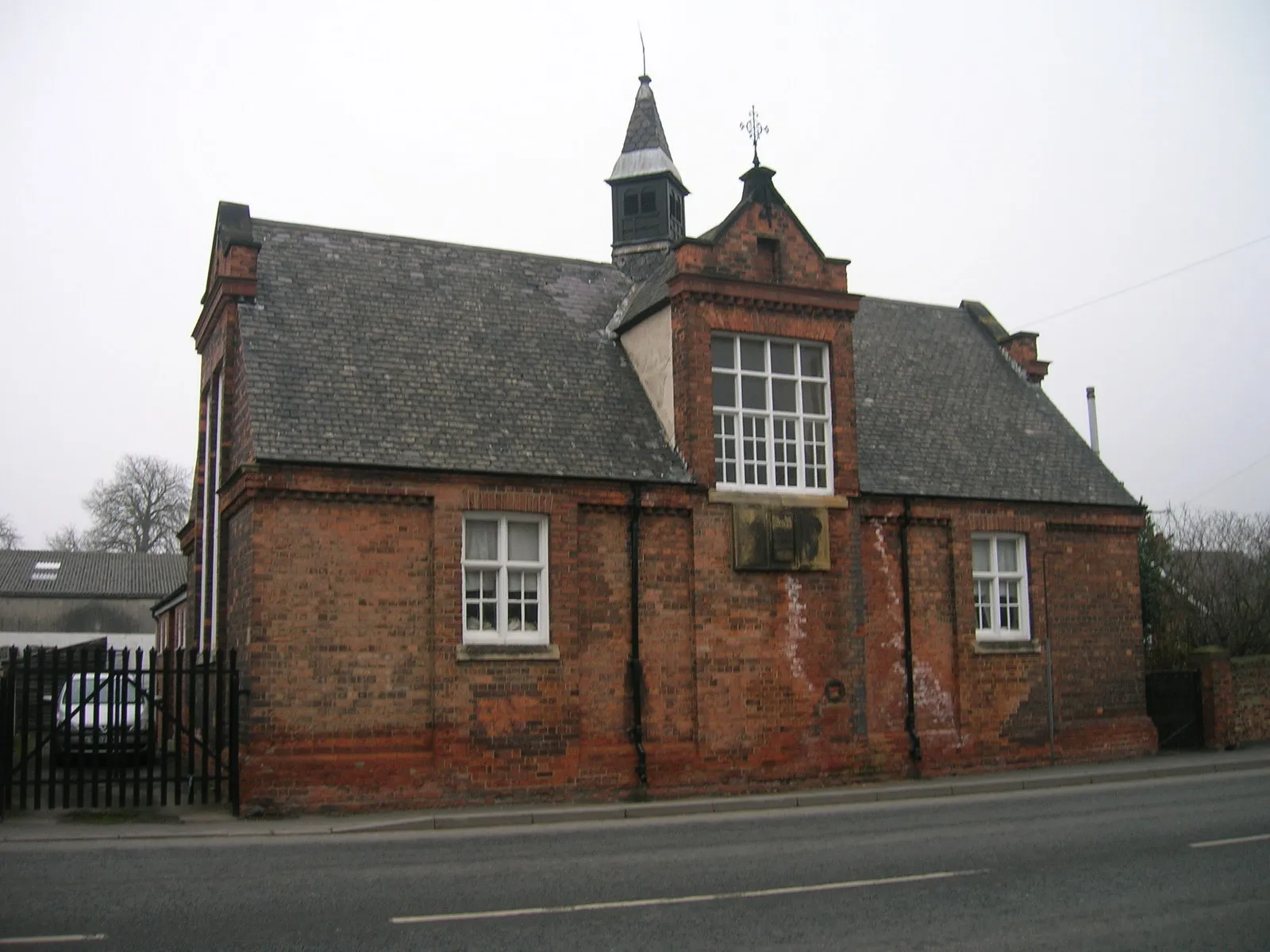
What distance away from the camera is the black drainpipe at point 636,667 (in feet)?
58.6

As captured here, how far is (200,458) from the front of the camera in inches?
887

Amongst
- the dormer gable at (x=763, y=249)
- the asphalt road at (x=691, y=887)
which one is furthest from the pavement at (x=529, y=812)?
the dormer gable at (x=763, y=249)

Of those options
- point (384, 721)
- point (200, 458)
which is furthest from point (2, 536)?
point (384, 721)

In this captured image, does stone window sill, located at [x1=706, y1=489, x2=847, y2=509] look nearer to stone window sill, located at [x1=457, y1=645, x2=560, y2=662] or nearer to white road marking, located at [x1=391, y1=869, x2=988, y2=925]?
stone window sill, located at [x1=457, y1=645, x2=560, y2=662]

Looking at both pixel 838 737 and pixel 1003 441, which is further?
pixel 1003 441

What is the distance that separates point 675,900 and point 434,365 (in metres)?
11.3

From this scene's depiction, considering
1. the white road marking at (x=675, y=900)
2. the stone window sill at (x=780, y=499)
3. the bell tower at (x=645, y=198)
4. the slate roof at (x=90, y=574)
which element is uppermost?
the bell tower at (x=645, y=198)

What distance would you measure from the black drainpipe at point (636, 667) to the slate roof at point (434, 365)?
25.3 inches

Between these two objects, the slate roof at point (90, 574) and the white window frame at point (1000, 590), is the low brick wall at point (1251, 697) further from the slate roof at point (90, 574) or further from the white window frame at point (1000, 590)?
the slate roof at point (90, 574)

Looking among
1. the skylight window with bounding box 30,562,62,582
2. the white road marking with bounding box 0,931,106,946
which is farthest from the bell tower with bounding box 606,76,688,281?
the skylight window with bounding box 30,562,62,582

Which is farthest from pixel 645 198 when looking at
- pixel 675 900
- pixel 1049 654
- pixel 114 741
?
pixel 675 900

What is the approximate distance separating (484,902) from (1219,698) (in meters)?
18.2

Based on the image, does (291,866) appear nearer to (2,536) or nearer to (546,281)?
(546,281)

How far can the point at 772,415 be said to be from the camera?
1995cm
